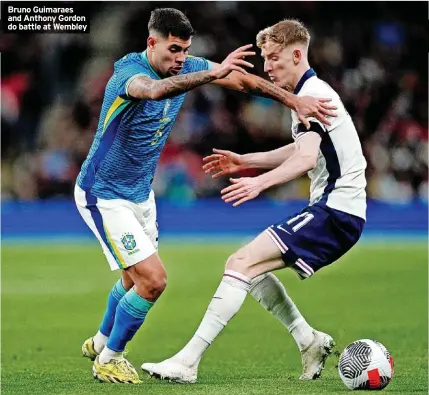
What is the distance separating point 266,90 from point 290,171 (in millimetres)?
868

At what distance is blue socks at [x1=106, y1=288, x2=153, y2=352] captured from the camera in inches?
297

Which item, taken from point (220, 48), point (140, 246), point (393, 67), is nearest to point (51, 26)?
point (140, 246)

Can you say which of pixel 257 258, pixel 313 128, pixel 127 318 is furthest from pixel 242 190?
pixel 127 318

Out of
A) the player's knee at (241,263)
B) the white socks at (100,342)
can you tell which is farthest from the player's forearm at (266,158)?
the white socks at (100,342)

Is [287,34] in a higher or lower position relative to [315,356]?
higher

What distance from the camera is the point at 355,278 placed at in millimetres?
15586

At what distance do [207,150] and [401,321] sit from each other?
11.1 meters

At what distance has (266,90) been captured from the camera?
290 inches

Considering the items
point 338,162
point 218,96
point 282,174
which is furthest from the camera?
point 218,96

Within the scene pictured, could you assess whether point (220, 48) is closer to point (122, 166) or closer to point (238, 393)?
point (122, 166)

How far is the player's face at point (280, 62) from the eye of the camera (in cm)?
733

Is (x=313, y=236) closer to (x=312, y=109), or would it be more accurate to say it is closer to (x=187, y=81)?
(x=312, y=109)

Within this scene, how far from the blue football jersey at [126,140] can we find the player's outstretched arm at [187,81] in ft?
1.63

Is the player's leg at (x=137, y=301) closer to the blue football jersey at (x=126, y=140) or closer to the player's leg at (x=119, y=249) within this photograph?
the player's leg at (x=119, y=249)
